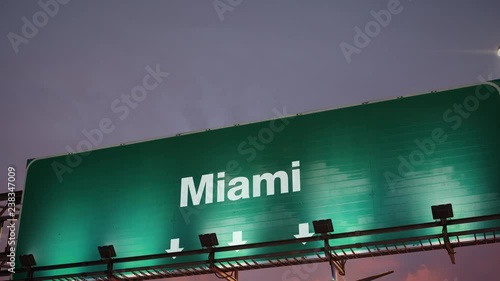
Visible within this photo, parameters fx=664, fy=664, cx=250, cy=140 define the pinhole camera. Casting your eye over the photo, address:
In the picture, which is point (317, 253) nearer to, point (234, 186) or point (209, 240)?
point (209, 240)

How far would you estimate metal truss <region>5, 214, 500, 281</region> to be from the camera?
1215 cm

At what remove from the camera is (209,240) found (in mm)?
13703

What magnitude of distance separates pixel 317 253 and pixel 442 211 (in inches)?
101

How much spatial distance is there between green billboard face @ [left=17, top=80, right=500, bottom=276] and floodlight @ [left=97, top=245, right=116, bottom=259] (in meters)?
0.28

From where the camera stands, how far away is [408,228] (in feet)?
40.4

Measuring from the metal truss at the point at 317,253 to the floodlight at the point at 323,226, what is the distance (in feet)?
0.38

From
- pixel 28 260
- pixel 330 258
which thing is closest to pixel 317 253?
pixel 330 258

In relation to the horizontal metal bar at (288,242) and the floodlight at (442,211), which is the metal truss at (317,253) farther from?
the floodlight at (442,211)

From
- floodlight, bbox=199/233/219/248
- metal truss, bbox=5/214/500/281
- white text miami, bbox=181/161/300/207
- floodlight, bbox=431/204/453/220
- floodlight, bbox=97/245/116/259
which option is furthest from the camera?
floodlight, bbox=97/245/116/259

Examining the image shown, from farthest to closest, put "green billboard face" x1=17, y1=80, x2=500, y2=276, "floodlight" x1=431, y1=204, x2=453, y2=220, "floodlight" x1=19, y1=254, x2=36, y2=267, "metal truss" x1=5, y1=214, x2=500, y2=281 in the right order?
"floodlight" x1=19, y1=254, x2=36, y2=267 < "green billboard face" x1=17, y1=80, x2=500, y2=276 < "metal truss" x1=5, y1=214, x2=500, y2=281 < "floodlight" x1=431, y1=204, x2=453, y2=220

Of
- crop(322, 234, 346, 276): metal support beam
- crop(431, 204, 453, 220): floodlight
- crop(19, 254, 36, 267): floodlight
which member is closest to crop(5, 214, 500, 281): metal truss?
crop(322, 234, 346, 276): metal support beam

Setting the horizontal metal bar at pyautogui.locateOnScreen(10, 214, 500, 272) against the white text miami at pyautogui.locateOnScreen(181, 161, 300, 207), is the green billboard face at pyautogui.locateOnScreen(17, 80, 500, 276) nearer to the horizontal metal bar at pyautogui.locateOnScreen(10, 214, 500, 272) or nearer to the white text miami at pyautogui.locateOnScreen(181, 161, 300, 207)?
the white text miami at pyautogui.locateOnScreen(181, 161, 300, 207)

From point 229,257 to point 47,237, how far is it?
16.4 ft

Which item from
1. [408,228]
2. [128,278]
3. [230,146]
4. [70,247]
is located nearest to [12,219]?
[70,247]
